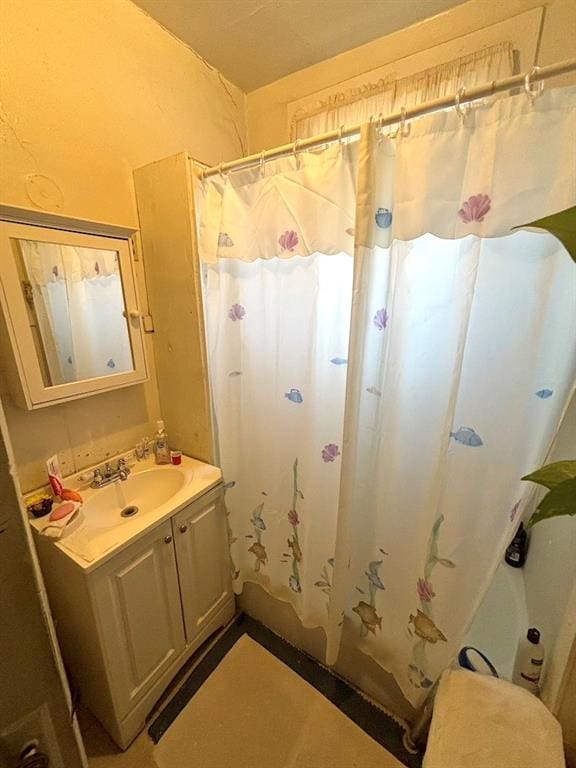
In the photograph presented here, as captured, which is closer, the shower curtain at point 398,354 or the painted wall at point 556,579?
the shower curtain at point 398,354

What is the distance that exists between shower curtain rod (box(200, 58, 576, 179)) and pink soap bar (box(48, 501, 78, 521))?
1291 mm

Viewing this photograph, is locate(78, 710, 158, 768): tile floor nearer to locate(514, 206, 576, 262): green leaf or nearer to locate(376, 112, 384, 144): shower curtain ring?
locate(514, 206, 576, 262): green leaf

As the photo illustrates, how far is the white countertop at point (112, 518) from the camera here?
955 millimetres

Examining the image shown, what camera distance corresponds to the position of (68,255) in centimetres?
111

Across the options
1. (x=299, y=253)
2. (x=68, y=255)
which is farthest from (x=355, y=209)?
(x=68, y=255)

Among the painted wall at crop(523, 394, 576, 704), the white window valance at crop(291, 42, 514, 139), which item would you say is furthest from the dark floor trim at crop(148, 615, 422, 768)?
the white window valance at crop(291, 42, 514, 139)

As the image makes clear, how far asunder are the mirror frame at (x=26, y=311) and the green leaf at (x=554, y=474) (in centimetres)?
132

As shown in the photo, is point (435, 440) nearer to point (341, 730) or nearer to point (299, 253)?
point (299, 253)

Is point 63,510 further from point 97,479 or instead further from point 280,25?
point 280,25

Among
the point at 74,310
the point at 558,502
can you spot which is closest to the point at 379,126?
the point at 558,502

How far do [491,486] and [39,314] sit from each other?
4.90 feet

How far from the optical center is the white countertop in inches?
Result: 37.6

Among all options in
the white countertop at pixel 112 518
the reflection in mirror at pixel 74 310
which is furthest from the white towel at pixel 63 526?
the reflection in mirror at pixel 74 310

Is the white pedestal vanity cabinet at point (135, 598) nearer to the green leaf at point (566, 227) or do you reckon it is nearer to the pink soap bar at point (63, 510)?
the pink soap bar at point (63, 510)
